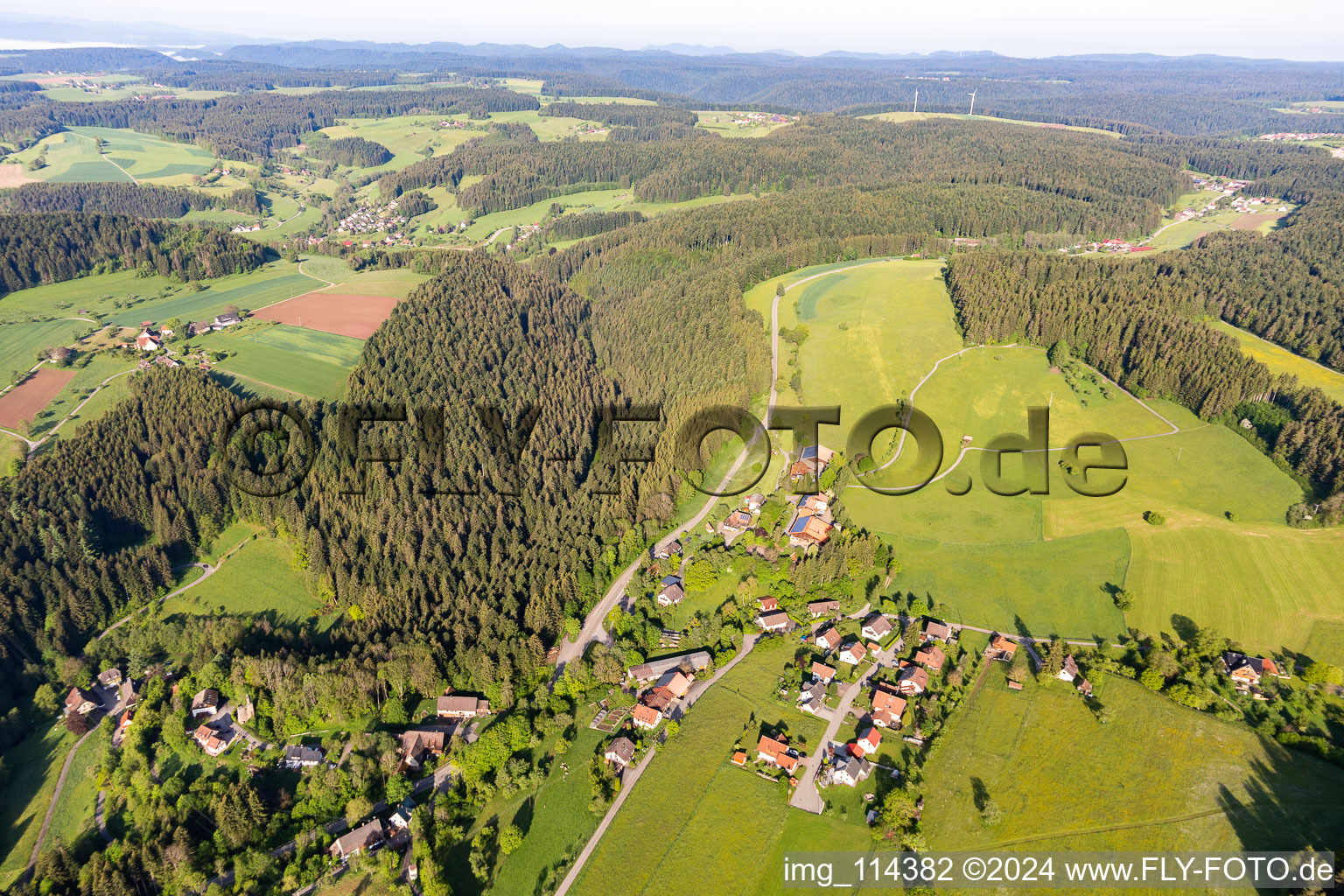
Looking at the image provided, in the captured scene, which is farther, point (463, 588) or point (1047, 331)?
point (1047, 331)

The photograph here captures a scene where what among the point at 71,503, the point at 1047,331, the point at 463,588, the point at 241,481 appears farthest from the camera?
the point at 1047,331

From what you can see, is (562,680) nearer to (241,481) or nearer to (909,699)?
(909,699)

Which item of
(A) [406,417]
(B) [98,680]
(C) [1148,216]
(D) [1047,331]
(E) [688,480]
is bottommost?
(B) [98,680]

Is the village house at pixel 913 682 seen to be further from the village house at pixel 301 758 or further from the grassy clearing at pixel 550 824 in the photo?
the village house at pixel 301 758

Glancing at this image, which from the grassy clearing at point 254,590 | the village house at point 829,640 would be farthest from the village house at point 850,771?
the grassy clearing at point 254,590

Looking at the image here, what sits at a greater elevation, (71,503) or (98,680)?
(71,503)

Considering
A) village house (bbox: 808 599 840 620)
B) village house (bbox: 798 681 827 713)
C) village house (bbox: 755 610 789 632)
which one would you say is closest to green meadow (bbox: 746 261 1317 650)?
village house (bbox: 808 599 840 620)

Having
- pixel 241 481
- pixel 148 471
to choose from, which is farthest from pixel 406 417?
pixel 148 471

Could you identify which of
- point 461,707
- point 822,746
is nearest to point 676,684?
point 822,746
